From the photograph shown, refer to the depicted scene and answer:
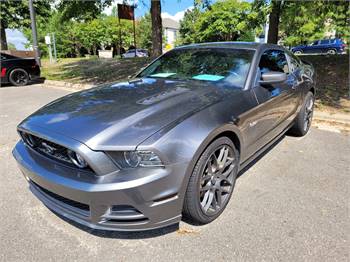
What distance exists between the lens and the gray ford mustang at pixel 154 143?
2.12 meters

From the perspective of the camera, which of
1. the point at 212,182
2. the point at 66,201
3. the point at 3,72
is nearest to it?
the point at 66,201

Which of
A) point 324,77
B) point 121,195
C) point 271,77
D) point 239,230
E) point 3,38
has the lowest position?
point 239,230

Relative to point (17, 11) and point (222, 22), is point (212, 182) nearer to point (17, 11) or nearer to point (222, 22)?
point (17, 11)

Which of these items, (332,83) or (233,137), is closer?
(233,137)

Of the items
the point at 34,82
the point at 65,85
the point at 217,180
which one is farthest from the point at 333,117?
the point at 34,82

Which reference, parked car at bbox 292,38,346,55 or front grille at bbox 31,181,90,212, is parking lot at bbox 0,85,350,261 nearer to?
front grille at bbox 31,181,90,212

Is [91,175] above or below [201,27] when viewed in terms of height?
below

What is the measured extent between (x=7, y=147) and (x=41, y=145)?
2455 millimetres

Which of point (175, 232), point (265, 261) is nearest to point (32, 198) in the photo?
point (175, 232)

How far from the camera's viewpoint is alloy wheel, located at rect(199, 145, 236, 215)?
8.46ft

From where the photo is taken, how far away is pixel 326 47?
1141 inches

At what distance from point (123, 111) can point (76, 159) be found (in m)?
0.55

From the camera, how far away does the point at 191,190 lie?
2.35 metres

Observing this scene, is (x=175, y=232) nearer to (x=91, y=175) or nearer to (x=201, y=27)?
(x=91, y=175)
